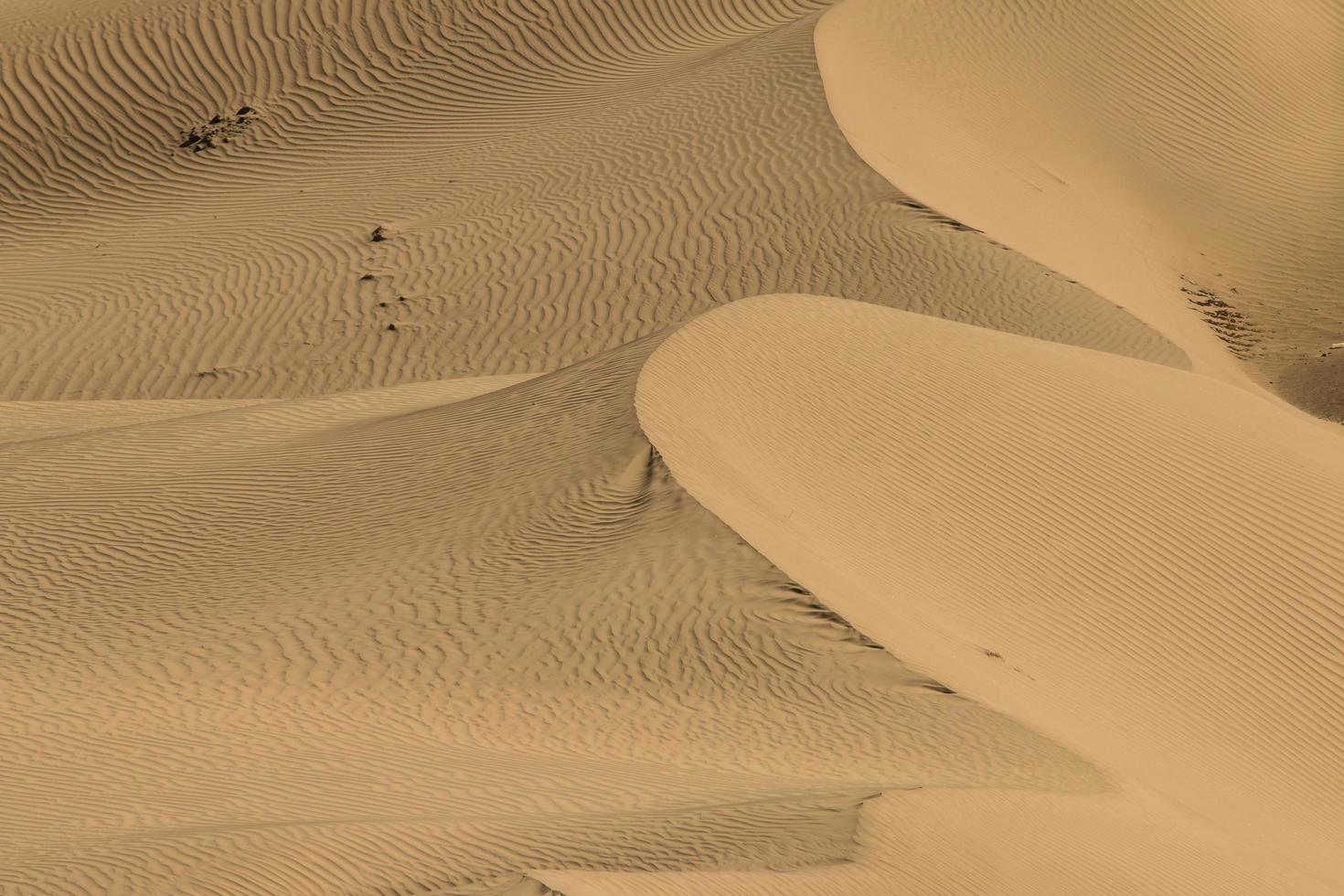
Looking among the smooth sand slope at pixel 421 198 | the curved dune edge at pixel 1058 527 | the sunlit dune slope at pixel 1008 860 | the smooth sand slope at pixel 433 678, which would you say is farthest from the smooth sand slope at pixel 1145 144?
the sunlit dune slope at pixel 1008 860

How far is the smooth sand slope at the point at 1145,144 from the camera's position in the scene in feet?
64.9

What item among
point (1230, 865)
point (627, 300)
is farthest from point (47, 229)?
point (1230, 865)

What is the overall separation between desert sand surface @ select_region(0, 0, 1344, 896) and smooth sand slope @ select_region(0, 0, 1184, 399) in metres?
0.07

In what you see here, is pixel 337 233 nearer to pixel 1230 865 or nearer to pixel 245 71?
pixel 245 71

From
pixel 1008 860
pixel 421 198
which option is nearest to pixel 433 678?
pixel 1008 860

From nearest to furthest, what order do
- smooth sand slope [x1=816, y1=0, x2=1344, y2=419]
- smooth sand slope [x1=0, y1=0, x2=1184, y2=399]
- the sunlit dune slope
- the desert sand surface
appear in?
the sunlit dune slope
the desert sand surface
smooth sand slope [x1=0, y1=0, x2=1184, y2=399]
smooth sand slope [x1=816, y1=0, x2=1344, y2=419]

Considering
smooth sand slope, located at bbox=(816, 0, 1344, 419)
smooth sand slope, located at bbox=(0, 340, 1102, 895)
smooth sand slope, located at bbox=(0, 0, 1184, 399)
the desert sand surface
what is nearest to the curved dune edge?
the desert sand surface

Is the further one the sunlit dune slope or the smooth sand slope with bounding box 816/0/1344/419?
the smooth sand slope with bounding box 816/0/1344/419

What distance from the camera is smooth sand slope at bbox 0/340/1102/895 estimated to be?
6570 mm

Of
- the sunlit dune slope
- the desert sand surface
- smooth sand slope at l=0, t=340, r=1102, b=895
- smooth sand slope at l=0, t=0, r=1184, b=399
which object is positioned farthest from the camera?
smooth sand slope at l=0, t=0, r=1184, b=399

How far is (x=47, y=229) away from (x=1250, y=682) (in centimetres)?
1722

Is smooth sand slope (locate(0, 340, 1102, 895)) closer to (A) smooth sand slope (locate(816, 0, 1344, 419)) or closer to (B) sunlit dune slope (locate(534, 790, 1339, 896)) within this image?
(B) sunlit dune slope (locate(534, 790, 1339, 896))

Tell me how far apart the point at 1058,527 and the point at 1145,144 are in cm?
1244

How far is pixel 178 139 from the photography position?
883 inches
